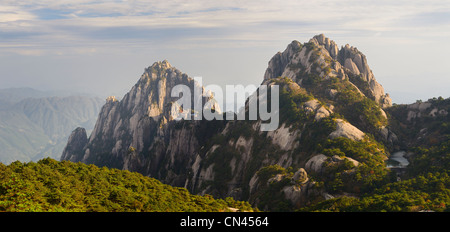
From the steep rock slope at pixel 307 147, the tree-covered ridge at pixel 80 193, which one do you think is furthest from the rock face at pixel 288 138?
the tree-covered ridge at pixel 80 193

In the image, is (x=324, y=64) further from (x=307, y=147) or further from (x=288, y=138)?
(x=307, y=147)

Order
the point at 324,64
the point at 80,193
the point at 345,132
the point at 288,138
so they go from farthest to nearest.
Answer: the point at 324,64
the point at 288,138
the point at 345,132
the point at 80,193

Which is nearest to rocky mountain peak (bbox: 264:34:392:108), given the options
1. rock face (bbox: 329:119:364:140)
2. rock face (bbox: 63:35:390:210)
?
rock face (bbox: 63:35:390:210)

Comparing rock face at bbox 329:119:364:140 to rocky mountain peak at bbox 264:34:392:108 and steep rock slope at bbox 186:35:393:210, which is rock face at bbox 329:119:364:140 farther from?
rocky mountain peak at bbox 264:34:392:108

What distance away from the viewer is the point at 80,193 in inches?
1462

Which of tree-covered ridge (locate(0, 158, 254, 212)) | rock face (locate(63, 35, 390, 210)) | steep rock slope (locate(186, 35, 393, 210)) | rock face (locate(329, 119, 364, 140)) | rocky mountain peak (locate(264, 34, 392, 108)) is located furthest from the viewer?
rocky mountain peak (locate(264, 34, 392, 108))

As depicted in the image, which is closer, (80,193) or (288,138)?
(80,193)

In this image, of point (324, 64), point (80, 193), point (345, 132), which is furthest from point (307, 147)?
point (80, 193)

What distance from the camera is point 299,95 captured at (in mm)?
106750

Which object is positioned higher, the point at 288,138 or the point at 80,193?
the point at 80,193

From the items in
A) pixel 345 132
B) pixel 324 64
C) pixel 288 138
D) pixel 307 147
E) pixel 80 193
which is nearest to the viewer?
pixel 80 193

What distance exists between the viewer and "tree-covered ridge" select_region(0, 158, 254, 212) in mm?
31109
